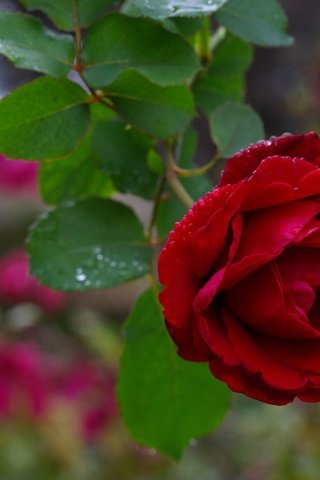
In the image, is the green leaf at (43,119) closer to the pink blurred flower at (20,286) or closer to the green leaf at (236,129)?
the green leaf at (236,129)

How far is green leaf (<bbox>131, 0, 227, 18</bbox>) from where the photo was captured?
0.65 metres

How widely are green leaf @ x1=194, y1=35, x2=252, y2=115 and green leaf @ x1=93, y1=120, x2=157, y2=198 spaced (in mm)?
110

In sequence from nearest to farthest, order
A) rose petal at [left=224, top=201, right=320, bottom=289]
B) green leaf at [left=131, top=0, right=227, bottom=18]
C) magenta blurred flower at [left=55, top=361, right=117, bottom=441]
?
rose petal at [left=224, top=201, right=320, bottom=289]
green leaf at [left=131, top=0, right=227, bottom=18]
magenta blurred flower at [left=55, top=361, right=117, bottom=441]

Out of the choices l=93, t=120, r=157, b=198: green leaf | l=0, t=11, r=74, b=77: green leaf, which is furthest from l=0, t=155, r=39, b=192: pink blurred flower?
l=0, t=11, r=74, b=77: green leaf

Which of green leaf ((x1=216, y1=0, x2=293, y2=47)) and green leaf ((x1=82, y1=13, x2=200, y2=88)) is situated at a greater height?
green leaf ((x1=82, y1=13, x2=200, y2=88))

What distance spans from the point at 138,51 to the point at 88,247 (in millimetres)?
183

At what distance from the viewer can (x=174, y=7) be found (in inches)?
26.2

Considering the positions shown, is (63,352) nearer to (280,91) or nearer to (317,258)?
(317,258)

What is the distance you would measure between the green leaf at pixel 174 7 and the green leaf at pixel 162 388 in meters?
0.27

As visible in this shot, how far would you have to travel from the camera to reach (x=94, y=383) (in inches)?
114

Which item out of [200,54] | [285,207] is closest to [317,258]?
[285,207]

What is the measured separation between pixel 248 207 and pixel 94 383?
239 cm

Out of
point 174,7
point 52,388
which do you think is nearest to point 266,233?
point 174,7

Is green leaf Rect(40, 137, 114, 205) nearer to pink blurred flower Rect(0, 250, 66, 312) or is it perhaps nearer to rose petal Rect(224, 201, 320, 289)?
rose petal Rect(224, 201, 320, 289)
